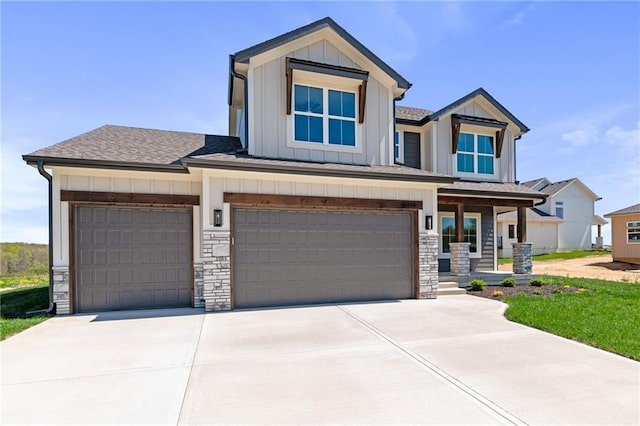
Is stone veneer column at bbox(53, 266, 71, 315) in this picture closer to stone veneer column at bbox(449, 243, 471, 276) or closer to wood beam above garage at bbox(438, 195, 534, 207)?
wood beam above garage at bbox(438, 195, 534, 207)

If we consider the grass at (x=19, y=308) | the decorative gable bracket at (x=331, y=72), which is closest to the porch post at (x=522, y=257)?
the decorative gable bracket at (x=331, y=72)

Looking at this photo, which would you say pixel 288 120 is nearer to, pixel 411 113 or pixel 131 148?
pixel 131 148

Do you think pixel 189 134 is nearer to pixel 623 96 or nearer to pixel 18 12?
pixel 18 12

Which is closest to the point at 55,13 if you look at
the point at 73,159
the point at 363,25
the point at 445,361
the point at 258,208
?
the point at 73,159

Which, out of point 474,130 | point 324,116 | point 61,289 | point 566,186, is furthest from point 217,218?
point 566,186

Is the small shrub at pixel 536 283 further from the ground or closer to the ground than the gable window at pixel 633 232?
closer to the ground

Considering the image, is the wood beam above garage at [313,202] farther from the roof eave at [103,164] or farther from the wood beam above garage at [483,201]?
the wood beam above garage at [483,201]

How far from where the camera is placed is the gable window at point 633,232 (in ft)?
66.8

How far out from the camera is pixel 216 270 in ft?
23.5

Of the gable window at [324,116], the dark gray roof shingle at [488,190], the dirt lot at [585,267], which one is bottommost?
the dirt lot at [585,267]

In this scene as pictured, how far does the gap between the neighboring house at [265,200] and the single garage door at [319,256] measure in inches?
1.1

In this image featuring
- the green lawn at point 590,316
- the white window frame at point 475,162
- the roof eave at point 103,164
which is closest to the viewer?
the green lawn at point 590,316

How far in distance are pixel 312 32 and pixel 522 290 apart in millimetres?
9790

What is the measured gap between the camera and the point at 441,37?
10.4m
